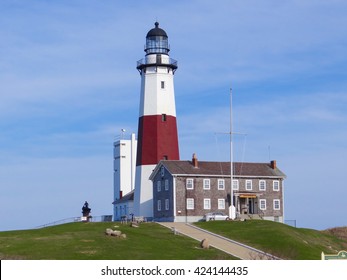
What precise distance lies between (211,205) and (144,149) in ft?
29.9

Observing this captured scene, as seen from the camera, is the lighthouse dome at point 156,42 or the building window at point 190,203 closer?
the building window at point 190,203

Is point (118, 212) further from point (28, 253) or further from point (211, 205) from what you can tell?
point (28, 253)

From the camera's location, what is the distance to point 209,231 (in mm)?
59938

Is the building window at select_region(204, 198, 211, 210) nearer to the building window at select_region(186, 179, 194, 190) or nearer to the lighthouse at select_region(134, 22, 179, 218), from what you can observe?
the building window at select_region(186, 179, 194, 190)

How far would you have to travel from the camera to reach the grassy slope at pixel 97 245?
4416 cm

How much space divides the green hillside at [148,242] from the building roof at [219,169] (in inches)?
354

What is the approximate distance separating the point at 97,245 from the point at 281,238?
1383 centimetres

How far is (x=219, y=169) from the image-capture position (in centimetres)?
7450

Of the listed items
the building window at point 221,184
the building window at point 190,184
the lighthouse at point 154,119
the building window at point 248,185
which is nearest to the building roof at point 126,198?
the lighthouse at point 154,119

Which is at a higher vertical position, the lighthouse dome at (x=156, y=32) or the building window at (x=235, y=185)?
the lighthouse dome at (x=156, y=32)

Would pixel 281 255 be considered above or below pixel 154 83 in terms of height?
below

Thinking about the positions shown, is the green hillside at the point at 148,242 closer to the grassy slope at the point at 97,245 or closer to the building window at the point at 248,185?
the grassy slope at the point at 97,245

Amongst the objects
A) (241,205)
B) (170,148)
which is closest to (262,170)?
(241,205)

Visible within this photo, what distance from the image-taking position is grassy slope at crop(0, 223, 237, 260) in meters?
44.2
